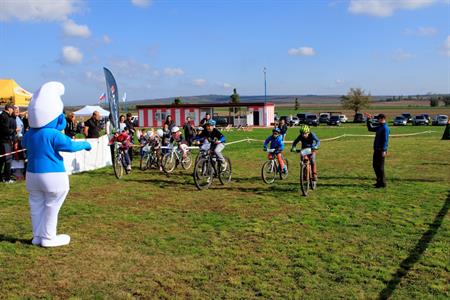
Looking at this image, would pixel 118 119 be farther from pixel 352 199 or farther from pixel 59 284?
pixel 59 284

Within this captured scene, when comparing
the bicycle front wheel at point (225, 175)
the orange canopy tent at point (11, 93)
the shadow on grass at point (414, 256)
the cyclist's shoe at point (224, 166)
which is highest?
A: the orange canopy tent at point (11, 93)

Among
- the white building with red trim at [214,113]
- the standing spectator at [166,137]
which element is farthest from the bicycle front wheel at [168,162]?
the white building with red trim at [214,113]

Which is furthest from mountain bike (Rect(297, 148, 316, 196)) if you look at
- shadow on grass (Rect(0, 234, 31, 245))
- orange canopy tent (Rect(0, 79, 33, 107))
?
orange canopy tent (Rect(0, 79, 33, 107))

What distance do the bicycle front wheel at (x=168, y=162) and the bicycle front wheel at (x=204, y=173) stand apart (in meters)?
2.91

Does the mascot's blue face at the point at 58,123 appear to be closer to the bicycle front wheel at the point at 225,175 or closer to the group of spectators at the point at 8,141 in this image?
the bicycle front wheel at the point at 225,175

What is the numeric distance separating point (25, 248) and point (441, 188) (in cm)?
1017

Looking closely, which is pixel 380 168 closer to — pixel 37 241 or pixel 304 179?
pixel 304 179

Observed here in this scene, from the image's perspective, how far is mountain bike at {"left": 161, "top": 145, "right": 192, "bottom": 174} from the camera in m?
14.9

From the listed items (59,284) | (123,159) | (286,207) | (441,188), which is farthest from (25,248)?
(441,188)

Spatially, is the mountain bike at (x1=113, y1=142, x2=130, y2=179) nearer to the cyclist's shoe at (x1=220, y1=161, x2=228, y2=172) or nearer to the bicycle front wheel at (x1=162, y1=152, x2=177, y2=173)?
the bicycle front wheel at (x1=162, y1=152, x2=177, y2=173)

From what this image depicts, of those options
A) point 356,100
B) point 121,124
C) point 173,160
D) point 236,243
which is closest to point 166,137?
point 121,124

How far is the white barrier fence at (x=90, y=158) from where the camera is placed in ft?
47.9

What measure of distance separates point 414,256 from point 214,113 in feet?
178

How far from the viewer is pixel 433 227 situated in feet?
26.1
